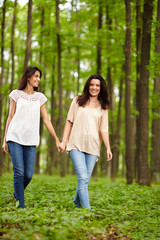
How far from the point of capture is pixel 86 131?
19.3 ft

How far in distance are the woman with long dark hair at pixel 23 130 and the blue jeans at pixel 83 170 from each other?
28.8 inches

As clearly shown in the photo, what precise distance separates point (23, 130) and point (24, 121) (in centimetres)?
16

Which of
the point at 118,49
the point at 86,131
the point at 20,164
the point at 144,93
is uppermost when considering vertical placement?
the point at 118,49

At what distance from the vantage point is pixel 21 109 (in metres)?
5.66

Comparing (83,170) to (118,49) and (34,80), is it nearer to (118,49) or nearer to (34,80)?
(34,80)

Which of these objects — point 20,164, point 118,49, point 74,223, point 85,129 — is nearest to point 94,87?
point 85,129

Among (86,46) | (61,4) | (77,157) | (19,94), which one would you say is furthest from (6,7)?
(77,157)

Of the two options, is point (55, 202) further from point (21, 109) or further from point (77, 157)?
point (21, 109)

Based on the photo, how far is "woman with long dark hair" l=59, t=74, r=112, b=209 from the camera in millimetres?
5703

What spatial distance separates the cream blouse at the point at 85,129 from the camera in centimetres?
587

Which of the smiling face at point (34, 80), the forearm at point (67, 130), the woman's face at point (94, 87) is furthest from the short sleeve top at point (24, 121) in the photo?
the woman's face at point (94, 87)

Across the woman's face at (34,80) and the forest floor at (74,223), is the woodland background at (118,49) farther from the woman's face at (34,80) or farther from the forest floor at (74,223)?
the forest floor at (74,223)

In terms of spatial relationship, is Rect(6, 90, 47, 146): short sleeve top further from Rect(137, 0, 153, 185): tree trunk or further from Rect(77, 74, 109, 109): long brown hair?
Rect(137, 0, 153, 185): tree trunk

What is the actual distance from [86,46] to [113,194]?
1164 centimetres
